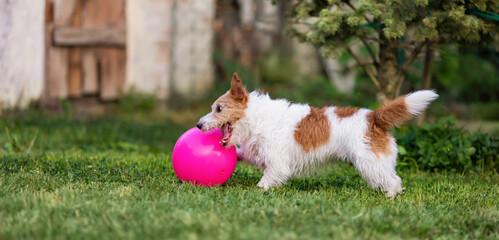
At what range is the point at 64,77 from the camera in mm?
9234

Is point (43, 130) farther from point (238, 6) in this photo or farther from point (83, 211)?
point (238, 6)

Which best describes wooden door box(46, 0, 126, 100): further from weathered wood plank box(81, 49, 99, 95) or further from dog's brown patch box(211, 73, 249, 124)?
dog's brown patch box(211, 73, 249, 124)

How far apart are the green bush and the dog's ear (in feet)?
7.37

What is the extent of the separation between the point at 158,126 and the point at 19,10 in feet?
8.83

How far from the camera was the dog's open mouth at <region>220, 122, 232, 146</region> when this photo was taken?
4641 millimetres

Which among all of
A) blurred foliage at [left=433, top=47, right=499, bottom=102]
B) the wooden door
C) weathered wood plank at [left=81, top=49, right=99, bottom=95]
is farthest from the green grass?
blurred foliage at [left=433, top=47, right=499, bottom=102]

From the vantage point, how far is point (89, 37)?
31.1 ft

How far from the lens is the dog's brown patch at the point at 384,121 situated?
4.37 metres

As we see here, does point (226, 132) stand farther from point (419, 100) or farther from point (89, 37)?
point (89, 37)

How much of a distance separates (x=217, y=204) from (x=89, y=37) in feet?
21.4

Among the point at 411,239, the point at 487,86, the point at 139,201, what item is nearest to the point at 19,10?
the point at 139,201

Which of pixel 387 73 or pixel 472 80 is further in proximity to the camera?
pixel 472 80

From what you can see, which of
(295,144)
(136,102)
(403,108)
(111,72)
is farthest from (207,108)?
(403,108)

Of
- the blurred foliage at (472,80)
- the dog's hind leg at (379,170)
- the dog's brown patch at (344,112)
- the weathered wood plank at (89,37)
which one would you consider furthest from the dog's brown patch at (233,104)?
the blurred foliage at (472,80)
